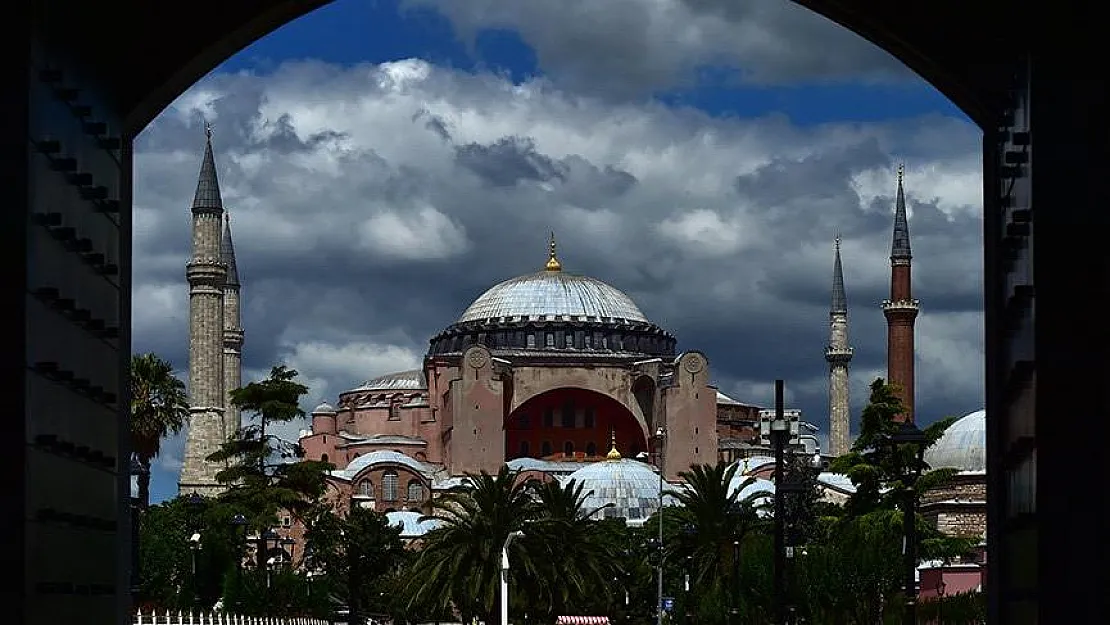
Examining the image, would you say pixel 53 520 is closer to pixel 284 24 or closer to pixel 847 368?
pixel 284 24

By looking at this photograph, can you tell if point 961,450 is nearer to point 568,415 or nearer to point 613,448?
point 613,448

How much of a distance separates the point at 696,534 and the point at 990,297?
46.4 meters

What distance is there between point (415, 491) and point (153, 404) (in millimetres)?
50530

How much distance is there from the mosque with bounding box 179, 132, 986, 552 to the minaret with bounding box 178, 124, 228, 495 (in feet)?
1.20

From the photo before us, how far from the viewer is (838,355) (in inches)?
4688

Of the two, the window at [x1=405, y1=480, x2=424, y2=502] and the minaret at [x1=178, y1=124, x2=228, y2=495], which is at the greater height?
the minaret at [x1=178, y1=124, x2=228, y2=495]

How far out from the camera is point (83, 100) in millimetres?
10023

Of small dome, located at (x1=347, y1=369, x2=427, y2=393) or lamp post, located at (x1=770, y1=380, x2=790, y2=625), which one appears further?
small dome, located at (x1=347, y1=369, x2=427, y2=393)

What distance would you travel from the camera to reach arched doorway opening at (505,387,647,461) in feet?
396

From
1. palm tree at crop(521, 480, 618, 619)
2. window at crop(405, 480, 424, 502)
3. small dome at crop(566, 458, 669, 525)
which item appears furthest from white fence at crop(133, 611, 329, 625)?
window at crop(405, 480, 424, 502)

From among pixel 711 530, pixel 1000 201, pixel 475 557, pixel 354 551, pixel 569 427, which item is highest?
pixel 569 427

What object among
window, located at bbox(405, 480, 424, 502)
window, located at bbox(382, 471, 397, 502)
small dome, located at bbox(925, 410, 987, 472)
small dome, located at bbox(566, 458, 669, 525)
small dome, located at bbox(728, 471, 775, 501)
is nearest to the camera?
small dome, located at bbox(925, 410, 987, 472)

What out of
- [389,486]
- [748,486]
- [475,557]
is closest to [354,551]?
[475,557]

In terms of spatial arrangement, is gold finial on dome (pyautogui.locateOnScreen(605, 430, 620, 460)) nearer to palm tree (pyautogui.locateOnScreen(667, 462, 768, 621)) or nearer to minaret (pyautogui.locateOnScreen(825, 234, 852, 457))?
minaret (pyautogui.locateOnScreen(825, 234, 852, 457))
